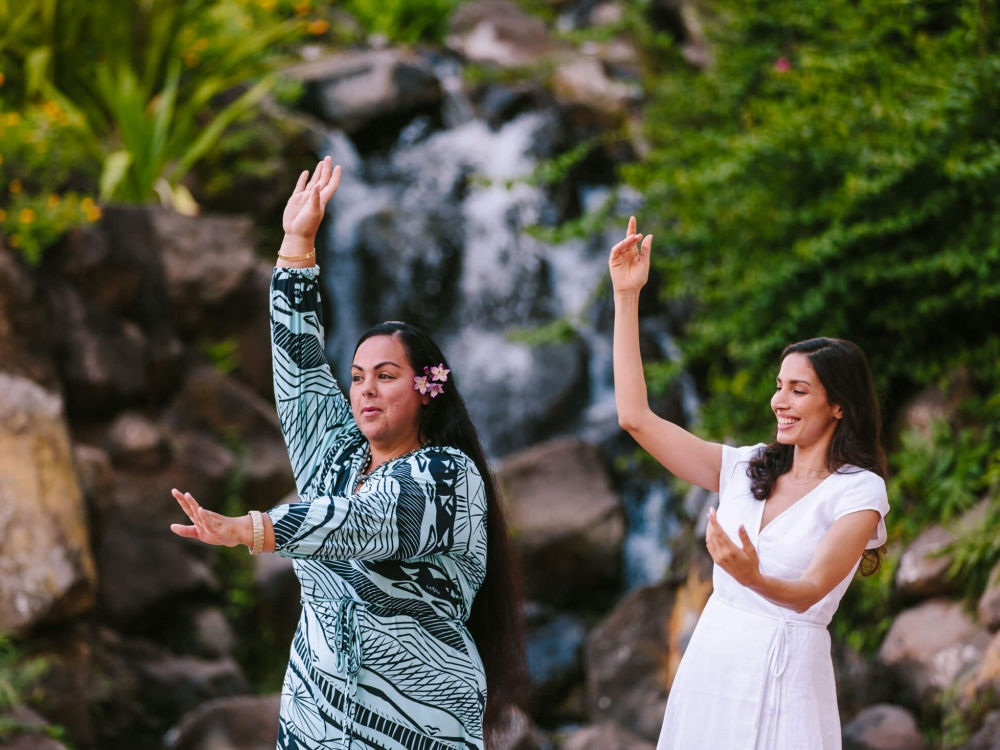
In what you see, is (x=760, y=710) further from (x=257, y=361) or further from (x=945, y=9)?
(x=257, y=361)

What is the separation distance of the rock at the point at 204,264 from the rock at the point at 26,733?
3.63 metres

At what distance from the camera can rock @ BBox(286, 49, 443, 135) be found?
33.2ft

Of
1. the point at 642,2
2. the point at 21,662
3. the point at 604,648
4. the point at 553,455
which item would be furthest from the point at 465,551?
the point at 642,2

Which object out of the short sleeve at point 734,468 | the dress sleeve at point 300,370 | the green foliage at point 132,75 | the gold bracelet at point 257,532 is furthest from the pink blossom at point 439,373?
the green foliage at point 132,75

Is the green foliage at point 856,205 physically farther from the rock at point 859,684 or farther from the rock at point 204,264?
the rock at point 204,264

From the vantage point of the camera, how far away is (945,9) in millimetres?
6137

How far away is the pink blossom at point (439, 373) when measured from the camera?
2.32 metres

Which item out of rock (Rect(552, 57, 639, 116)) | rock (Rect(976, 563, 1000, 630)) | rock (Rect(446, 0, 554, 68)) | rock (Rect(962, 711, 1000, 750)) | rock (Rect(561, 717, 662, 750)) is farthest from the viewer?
rock (Rect(446, 0, 554, 68))

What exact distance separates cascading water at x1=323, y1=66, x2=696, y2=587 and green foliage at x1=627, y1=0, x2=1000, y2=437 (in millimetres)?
1949

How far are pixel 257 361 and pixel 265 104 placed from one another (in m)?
2.71

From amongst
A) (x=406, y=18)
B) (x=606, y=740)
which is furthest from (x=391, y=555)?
(x=406, y=18)

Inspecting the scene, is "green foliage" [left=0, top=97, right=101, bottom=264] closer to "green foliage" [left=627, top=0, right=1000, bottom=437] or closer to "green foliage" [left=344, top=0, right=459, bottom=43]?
"green foliage" [left=627, top=0, right=1000, bottom=437]

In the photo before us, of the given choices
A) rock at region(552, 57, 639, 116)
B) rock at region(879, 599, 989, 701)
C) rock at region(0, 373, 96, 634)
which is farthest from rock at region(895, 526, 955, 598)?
rock at region(552, 57, 639, 116)

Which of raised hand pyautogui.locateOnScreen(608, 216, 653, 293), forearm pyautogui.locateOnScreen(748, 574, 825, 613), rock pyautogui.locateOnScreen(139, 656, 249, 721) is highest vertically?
raised hand pyautogui.locateOnScreen(608, 216, 653, 293)
